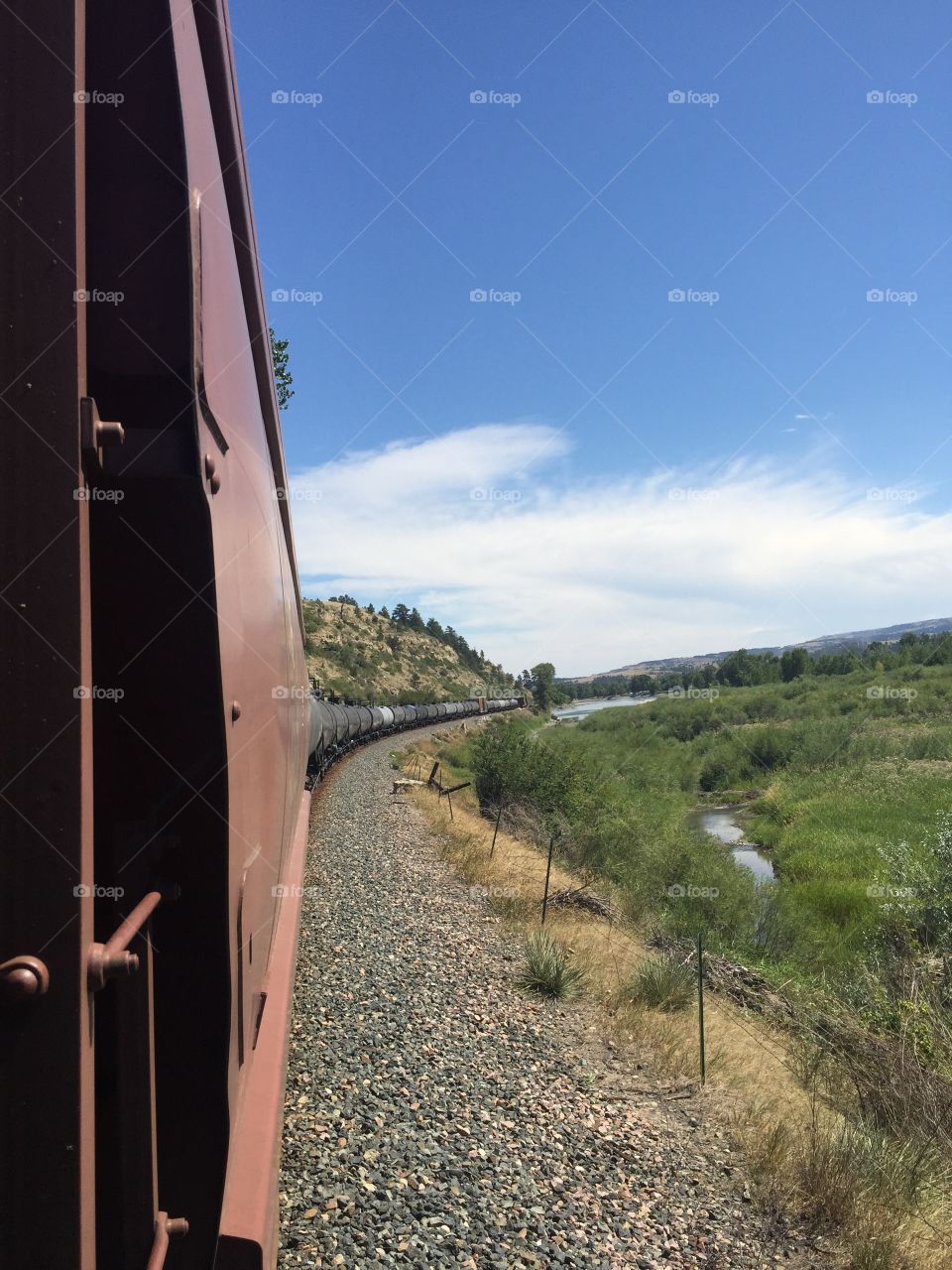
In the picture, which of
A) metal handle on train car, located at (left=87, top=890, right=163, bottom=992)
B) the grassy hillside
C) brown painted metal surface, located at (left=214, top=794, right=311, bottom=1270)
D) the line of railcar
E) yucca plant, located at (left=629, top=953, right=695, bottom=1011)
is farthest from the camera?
the grassy hillside

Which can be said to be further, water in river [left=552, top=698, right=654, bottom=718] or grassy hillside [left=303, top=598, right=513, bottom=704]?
water in river [left=552, top=698, right=654, bottom=718]

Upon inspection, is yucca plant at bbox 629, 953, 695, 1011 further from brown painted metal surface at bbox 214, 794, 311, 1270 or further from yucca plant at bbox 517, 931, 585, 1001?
brown painted metal surface at bbox 214, 794, 311, 1270

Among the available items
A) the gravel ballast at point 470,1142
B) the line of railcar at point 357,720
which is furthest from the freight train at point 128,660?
the line of railcar at point 357,720

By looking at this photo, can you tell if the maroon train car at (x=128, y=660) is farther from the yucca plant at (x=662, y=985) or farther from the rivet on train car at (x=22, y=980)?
the yucca plant at (x=662, y=985)

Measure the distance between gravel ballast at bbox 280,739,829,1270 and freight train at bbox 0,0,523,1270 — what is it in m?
1.76

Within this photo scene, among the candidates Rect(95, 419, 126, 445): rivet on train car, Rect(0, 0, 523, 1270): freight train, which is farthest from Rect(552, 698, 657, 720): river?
Rect(95, 419, 126, 445): rivet on train car

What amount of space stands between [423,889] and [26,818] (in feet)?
31.1

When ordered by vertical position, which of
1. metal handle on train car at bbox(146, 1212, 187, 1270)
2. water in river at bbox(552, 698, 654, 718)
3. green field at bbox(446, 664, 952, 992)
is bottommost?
water in river at bbox(552, 698, 654, 718)

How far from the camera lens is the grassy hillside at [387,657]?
66812 millimetres

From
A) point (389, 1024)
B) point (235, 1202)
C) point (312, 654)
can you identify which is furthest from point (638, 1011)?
point (312, 654)

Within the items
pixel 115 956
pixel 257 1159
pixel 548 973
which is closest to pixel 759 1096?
pixel 548 973

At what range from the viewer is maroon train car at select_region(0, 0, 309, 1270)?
1179mm

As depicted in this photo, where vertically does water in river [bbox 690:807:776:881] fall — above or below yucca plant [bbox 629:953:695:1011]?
below

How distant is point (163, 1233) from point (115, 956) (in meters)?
0.86
